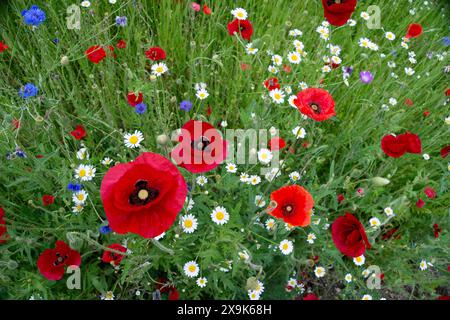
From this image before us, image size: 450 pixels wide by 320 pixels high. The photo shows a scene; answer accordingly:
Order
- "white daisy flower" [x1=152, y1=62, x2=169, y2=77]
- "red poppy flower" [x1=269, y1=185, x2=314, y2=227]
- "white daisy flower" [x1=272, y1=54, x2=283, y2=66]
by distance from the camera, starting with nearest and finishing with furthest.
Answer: "red poppy flower" [x1=269, y1=185, x2=314, y2=227]
"white daisy flower" [x1=152, y1=62, x2=169, y2=77]
"white daisy flower" [x1=272, y1=54, x2=283, y2=66]

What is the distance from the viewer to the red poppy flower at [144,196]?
94cm

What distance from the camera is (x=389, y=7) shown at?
2.96 m

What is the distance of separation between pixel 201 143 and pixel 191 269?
2.00 feet

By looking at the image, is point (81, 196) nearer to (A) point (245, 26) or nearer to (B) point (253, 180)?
(B) point (253, 180)

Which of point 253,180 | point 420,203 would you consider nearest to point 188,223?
point 253,180

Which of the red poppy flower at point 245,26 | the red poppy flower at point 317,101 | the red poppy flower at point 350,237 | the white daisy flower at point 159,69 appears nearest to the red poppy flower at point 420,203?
the red poppy flower at point 350,237

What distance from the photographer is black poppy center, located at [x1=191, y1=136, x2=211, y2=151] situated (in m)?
1.13

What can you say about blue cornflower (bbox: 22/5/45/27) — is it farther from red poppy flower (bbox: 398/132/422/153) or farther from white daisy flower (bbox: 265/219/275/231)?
red poppy flower (bbox: 398/132/422/153)

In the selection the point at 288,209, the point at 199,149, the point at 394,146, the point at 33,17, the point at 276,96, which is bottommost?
the point at 288,209

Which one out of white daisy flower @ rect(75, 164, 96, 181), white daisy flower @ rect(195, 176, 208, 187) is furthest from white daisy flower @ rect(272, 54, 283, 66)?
white daisy flower @ rect(75, 164, 96, 181)

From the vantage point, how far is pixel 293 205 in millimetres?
1311

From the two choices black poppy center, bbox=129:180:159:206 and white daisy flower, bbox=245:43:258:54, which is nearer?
black poppy center, bbox=129:180:159:206

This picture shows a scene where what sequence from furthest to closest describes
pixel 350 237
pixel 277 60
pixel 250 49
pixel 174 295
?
pixel 277 60
pixel 250 49
pixel 174 295
pixel 350 237
